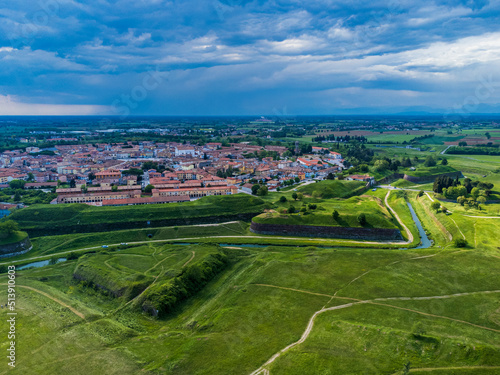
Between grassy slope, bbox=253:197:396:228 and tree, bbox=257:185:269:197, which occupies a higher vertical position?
tree, bbox=257:185:269:197

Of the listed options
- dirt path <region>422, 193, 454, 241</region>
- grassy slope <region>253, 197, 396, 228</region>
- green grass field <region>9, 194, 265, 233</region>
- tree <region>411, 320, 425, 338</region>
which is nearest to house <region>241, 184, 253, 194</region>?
green grass field <region>9, 194, 265, 233</region>

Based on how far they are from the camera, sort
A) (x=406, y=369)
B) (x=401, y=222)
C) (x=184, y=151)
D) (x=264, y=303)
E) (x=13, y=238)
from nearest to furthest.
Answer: (x=406, y=369) → (x=264, y=303) → (x=13, y=238) → (x=401, y=222) → (x=184, y=151)

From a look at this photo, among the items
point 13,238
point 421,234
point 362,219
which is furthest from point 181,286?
point 421,234

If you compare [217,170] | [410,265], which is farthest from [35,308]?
[217,170]

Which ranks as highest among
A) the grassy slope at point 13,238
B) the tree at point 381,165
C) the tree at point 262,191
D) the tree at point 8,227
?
the tree at point 381,165

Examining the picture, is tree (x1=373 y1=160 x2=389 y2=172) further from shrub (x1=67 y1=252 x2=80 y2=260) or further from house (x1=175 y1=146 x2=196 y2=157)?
shrub (x1=67 y1=252 x2=80 y2=260)

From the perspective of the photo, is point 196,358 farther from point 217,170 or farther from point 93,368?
point 217,170

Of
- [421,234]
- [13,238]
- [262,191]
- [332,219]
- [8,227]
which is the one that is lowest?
[421,234]

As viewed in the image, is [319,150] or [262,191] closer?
[262,191]

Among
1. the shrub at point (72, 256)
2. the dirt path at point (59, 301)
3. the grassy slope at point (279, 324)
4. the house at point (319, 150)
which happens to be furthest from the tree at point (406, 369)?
the house at point (319, 150)

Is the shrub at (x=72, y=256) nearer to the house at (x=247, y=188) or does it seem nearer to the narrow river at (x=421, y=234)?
Result: the house at (x=247, y=188)

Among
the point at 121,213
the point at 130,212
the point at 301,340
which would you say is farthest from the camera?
the point at 130,212

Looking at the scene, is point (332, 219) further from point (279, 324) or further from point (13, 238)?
point (13, 238)
